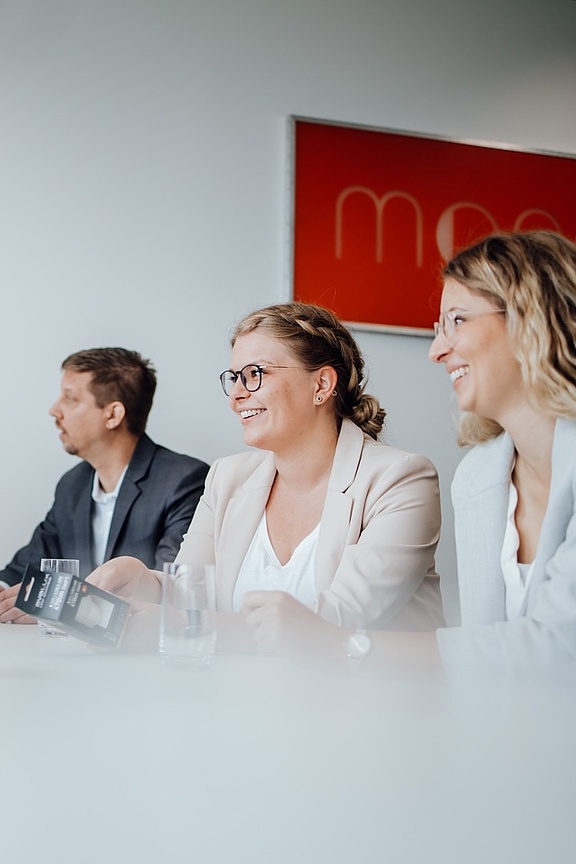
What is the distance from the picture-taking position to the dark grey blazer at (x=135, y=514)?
2812 mm

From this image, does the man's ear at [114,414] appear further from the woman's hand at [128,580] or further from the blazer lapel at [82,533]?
the woman's hand at [128,580]

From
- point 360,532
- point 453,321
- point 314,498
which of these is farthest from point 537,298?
point 314,498

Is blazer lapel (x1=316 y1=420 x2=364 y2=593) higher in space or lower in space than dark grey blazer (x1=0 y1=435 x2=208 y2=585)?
higher

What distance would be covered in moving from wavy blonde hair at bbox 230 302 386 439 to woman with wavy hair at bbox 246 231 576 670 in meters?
0.49

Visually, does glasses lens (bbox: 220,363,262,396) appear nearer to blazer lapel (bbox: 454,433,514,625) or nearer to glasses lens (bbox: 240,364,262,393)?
glasses lens (bbox: 240,364,262,393)

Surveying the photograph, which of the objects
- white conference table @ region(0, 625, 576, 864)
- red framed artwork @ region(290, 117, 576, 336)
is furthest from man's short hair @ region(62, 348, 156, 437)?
white conference table @ region(0, 625, 576, 864)

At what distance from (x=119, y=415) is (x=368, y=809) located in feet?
7.95

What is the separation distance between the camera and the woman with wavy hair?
53.2 inches

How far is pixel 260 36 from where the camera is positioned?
3.54 metres

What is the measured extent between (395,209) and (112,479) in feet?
4.97

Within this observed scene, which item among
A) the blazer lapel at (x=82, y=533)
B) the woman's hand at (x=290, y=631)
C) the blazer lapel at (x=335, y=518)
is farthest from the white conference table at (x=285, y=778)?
the blazer lapel at (x=82, y=533)

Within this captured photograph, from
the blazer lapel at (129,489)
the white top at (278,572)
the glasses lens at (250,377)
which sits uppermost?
the glasses lens at (250,377)

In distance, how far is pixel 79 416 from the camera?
3127mm

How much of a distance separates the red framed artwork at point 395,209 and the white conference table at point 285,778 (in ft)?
8.61
